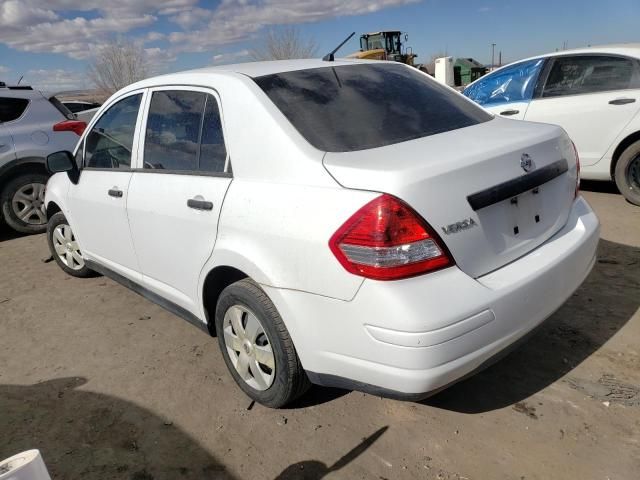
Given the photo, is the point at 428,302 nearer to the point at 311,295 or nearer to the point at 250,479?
the point at 311,295

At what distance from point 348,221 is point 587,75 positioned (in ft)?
16.1

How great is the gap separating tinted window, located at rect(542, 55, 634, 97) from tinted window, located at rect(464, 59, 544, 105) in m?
0.21

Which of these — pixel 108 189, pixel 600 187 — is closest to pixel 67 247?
pixel 108 189

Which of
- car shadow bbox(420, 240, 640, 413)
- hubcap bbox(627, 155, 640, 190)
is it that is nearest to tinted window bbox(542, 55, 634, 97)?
hubcap bbox(627, 155, 640, 190)

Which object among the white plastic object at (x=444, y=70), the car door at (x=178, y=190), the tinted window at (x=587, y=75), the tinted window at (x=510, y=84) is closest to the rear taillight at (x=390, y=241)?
the car door at (x=178, y=190)

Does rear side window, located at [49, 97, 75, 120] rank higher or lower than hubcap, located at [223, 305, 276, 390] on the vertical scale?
higher

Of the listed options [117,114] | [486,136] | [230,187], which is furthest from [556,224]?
[117,114]

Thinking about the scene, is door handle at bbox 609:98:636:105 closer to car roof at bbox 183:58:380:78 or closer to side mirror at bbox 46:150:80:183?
car roof at bbox 183:58:380:78

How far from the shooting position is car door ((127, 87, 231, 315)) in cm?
269

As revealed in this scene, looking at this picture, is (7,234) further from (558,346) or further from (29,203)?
(558,346)

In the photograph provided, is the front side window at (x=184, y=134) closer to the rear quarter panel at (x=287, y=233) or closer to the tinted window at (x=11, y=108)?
the rear quarter panel at (x=287, y=233)

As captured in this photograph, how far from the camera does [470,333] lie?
2.01 m

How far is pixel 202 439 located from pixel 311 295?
105 centimetres

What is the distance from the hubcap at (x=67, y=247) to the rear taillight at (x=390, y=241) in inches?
141
